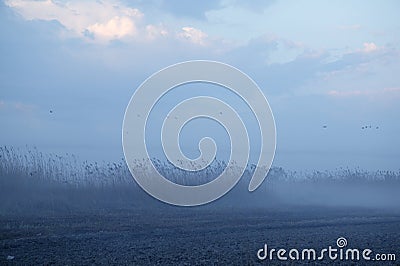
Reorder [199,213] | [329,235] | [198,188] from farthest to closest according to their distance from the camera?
[198,188], [199,213], [329,235]

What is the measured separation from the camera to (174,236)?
1574 centimetres

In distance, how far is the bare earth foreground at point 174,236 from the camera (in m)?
11.6

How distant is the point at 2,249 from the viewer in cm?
1302

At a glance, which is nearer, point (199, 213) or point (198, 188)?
point (199, 213)

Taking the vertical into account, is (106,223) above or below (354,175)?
below

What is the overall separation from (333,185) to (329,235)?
2545 centimetres

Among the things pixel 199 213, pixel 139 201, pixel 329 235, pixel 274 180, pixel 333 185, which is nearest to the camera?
pixel 329 235

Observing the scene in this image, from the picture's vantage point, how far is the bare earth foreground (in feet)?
38.1

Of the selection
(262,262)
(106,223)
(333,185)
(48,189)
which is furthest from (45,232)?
(333,185)

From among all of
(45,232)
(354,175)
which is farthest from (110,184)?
(354,175)

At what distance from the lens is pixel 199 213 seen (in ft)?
78.0

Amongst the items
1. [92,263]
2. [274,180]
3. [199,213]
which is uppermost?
[274,180]

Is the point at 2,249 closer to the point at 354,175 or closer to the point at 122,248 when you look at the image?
the point at 122,248

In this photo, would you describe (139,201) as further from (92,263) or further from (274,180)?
(92,263)
